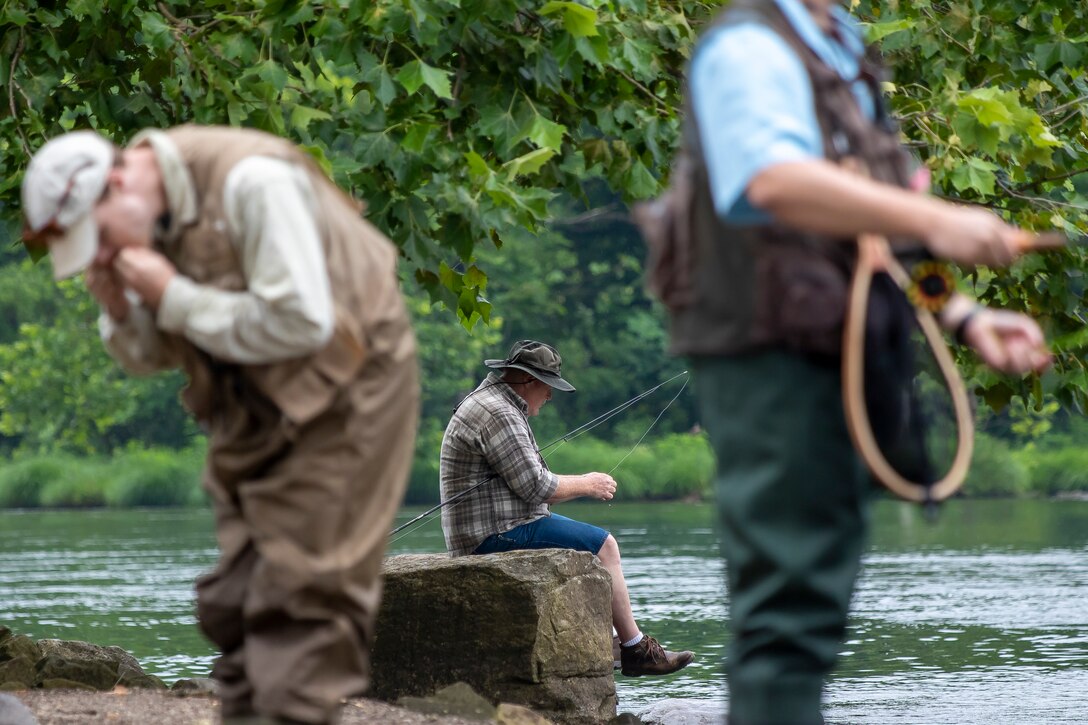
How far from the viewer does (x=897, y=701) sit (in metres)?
9.10

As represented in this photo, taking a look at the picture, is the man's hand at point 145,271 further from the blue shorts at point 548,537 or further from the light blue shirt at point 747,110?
the blue shorts at point 548,537

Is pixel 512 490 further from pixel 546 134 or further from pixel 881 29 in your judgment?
pixel 881 29

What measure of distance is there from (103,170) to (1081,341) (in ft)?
18.5

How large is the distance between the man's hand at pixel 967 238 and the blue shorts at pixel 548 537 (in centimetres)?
569

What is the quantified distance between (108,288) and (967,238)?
1609 mm

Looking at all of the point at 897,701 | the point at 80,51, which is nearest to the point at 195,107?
the point at 80,51

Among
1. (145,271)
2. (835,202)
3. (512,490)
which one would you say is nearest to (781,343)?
(835,202)

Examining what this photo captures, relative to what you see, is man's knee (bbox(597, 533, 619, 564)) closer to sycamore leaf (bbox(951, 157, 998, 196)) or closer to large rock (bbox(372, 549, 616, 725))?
large rock (bbox(372, 549, 616, 725))

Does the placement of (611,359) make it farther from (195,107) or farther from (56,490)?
(195,107)

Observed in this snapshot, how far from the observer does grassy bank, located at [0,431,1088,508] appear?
37.5 m

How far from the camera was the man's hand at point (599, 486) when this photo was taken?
27.8 feet

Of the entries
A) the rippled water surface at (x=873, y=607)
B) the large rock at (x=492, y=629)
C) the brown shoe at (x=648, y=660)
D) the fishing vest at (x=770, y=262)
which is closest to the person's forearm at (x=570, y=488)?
the large rock at (x=492, y=629)

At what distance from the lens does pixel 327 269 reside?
324 centimetres

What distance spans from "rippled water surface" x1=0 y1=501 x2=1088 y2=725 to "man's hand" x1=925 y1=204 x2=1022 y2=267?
94 centimetres
